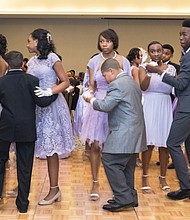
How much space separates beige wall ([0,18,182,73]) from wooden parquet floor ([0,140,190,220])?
7.75 metres

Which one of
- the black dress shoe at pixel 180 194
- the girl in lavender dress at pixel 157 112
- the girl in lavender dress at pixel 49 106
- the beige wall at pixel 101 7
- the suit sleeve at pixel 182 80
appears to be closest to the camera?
the girl in lavender dress at pixel 49 106

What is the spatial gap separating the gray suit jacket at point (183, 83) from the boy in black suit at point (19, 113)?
42.2 inches

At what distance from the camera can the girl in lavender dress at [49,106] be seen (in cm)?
348

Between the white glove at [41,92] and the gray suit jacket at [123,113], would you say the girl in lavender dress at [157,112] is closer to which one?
the gray suit jacket at [123,113]

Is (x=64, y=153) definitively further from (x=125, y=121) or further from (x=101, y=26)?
(x=101, y=26)

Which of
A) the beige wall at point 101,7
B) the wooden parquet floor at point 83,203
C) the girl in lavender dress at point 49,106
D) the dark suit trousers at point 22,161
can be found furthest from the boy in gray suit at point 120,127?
the beige wall at point 101,7

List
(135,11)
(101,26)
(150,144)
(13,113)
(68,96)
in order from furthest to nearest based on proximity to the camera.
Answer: (101,26)
(135,11)
(68,96)
(150,144)
(13,113)

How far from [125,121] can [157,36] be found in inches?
355

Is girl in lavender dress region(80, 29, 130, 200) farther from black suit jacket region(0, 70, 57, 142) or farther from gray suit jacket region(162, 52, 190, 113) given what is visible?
black suit jacket region(0, 70, 57, 142)

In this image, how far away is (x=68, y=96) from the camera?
7.23 meters

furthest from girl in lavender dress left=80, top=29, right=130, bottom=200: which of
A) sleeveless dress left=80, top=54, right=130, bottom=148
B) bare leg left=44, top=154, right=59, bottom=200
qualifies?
bare leg left=44, top=154, right=59, bottom=200

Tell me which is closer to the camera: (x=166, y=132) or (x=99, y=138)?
(x=99, y=138)

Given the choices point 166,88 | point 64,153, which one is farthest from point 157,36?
point 64,153

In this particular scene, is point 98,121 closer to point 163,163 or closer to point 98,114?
point 98,114
